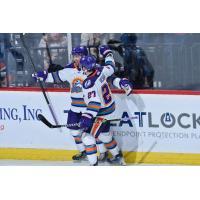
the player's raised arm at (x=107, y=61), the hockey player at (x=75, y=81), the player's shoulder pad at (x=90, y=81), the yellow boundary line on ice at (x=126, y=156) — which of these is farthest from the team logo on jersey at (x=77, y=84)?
the yellow boundary line on ice at (x=126, y=156)

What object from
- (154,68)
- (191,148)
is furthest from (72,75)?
(191,148)

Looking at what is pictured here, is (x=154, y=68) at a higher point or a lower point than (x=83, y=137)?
higher

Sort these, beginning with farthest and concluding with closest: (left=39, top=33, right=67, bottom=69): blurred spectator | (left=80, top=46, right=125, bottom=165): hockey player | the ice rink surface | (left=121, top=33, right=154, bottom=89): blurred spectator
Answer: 1. the ice rink surface
2. (left=39, top=33, right=67, bottom=69): blurred spectator
3. (left=121, top=33, right=154, bottom=89): blurred spectator
4. (left=80, top=46, right=125, bottom=165): hockey player

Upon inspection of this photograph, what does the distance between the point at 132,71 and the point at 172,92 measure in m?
0.43

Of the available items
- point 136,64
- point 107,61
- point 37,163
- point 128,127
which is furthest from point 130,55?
point 37,163

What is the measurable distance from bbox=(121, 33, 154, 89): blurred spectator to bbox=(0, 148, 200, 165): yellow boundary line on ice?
0.69 m

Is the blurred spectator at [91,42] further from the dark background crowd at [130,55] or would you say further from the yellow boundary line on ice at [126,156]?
the yellow boundary line on ice at [126,156]

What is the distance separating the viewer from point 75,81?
248 inches

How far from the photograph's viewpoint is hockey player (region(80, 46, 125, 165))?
6.09 meters

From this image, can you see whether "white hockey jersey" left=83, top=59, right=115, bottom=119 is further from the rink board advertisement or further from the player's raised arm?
the rink board advertisement

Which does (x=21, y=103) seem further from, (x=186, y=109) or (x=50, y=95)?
(x=186, y=109)

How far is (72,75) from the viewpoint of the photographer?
20.7ft

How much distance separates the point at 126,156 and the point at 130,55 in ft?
3.30

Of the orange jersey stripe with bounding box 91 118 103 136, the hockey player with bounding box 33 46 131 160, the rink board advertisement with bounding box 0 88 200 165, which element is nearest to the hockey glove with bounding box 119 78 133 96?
the hockey player with bounding box 33 46 131 160
